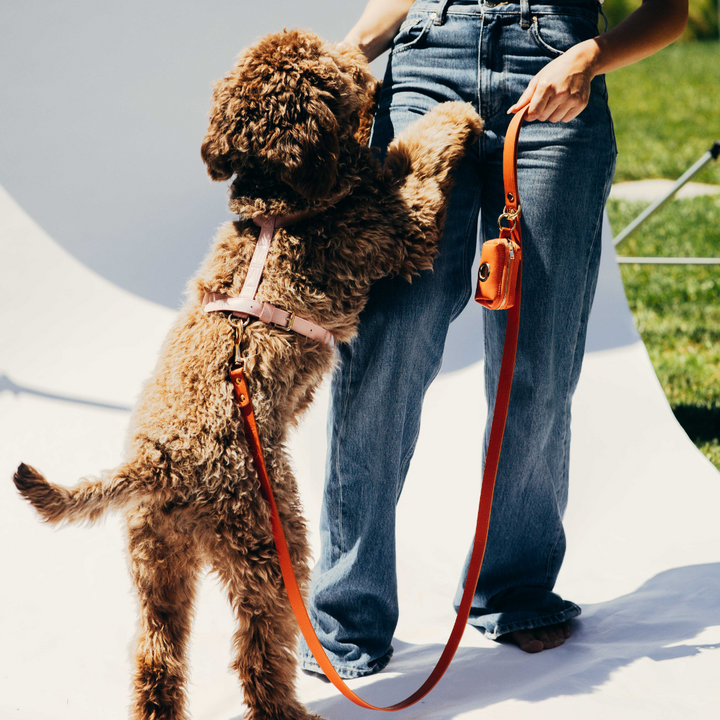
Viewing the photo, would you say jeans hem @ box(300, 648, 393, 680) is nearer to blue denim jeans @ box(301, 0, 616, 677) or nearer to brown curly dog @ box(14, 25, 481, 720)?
blue denim jeans @ box(301, 0, 616, 677)

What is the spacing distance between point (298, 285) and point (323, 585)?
0.75 meters

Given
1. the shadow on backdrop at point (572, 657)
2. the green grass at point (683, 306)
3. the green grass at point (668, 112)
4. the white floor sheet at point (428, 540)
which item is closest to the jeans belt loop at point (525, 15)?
the white floor sheet at point (428, 540)

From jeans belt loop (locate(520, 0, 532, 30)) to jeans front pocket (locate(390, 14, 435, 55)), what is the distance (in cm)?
20

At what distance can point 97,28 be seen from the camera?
3928mm

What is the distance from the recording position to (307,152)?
161 cm

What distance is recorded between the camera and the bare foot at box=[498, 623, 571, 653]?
1913 mm

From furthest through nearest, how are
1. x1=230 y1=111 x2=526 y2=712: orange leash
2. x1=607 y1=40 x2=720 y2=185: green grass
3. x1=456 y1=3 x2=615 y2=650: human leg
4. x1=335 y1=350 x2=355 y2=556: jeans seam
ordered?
x1=607 y1=40 x2=720 y2=185: green grass < x1=335 y1=350 x2=355 y2=556: jeans seam < x1=456 y1=3 x2=615 y2=650: human leg < x1=230 y1=111 x2=526 y2=712: orange leash

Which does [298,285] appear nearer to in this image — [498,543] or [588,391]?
[498,543]

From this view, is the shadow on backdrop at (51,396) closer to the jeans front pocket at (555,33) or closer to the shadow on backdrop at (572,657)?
the shadow on backdrop at (572,657)

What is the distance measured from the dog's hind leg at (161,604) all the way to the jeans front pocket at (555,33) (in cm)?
128

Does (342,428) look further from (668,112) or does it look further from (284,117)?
(668,112)

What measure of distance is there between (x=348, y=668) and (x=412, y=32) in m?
1.53

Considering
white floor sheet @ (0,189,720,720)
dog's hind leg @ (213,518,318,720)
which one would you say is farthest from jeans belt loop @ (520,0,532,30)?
white floor sheet @ (0,189,720,720)

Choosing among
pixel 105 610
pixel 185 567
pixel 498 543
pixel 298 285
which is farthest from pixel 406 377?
pixel 105 610
